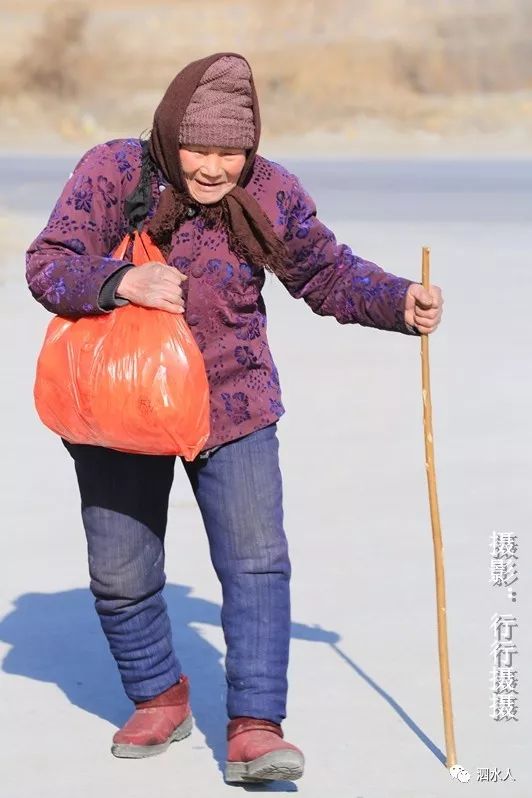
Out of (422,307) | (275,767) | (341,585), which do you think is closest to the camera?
(275,767)

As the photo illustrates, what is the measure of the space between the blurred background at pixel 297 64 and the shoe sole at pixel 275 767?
180 feet

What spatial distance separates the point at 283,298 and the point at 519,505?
7300 mm

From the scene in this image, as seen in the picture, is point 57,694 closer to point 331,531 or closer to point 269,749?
point 269,749

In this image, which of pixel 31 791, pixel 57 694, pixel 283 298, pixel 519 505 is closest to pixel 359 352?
pixel 283 298

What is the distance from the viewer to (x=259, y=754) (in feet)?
13.9

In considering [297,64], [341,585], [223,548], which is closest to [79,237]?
[223,548]

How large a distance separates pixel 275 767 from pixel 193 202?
45.7 inches

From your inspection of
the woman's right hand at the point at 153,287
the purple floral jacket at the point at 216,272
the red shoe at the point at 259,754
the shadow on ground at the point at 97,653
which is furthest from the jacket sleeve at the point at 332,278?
the shadow on ground at the point at 97,653

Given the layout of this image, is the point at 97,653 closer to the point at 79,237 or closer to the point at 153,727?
the point at 153,727

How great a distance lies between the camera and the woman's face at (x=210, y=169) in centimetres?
420

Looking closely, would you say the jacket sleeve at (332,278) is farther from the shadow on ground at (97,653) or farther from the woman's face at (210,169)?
the shadow on ground at (97,653)

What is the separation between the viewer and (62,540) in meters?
6.67

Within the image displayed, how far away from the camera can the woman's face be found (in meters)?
4.20

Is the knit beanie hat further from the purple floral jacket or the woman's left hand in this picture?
the woman's left hand
